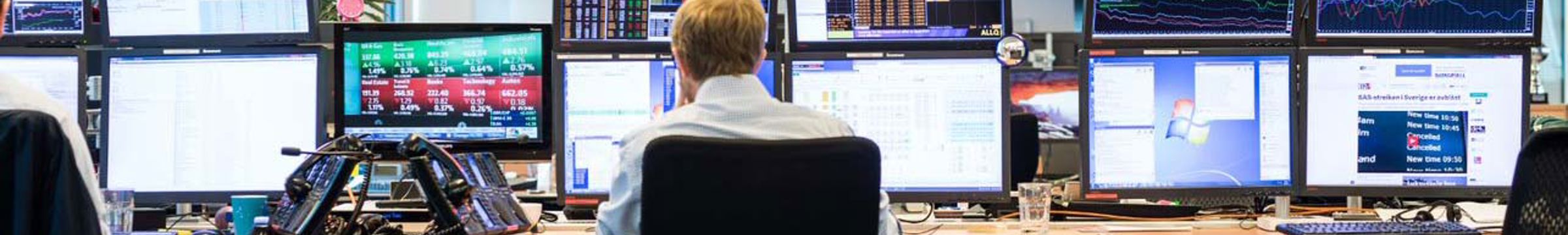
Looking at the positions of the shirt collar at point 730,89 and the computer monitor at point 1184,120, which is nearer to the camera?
the shirt collar at point 730,89

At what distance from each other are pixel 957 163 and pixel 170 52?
1626 millimetres

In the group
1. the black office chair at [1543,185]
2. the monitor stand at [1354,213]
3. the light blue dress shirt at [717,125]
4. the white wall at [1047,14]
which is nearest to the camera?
the black office chair at [1543,185]

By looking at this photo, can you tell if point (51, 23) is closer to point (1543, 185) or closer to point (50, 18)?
point (50, 18)

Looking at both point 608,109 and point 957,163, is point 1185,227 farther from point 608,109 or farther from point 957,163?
point 608,109

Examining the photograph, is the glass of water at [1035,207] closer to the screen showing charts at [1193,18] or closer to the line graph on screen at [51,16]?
the screen showing charts at [1193,18]

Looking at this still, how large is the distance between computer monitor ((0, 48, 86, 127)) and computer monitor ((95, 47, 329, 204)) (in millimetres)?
63

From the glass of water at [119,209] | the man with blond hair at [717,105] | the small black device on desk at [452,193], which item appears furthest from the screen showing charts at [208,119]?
the man with blond hair at [717,105]

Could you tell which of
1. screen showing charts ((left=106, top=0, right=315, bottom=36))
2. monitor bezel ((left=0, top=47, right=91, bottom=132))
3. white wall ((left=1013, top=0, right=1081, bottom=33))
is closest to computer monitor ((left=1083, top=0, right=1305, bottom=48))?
screen showing charts ((left=106, top=0, right=315, bottom=36))

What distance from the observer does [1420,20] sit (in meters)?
3.19

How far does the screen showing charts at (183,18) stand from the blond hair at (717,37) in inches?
55.2

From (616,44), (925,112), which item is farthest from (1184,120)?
(616,44)

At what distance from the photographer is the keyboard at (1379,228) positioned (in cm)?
293

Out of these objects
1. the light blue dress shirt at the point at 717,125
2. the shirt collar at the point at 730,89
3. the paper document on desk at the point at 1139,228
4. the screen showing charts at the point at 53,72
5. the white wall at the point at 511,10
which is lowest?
the paper document on desk at the point at 1139,228

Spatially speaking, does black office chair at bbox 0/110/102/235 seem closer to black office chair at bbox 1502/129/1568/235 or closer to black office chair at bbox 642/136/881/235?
black office chair at bbox 642/136/881/235
